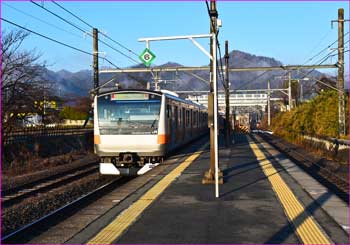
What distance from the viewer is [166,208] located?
340 inches

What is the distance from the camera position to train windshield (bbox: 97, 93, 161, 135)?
50.0 feet

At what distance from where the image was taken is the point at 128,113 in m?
15.3

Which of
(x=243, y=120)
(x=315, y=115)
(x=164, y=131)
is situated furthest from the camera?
(x=243, y=120)

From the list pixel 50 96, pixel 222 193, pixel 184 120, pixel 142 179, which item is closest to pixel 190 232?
pixel 222 193

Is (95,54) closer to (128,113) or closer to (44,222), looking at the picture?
(128,113)

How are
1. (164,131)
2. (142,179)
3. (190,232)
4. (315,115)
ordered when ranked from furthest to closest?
(315,115)
(164,131)
(142,179)
(190,232)

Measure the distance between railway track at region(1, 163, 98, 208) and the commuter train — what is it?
1622 millimetres

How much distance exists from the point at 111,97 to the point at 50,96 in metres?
11.2

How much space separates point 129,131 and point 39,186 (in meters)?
3.17

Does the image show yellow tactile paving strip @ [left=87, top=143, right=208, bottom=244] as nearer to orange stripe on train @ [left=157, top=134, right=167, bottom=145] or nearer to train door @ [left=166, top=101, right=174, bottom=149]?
orange stripe on train @ [left=157, top=134, right=167, bottom=145]

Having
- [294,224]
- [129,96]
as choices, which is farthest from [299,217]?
[129,96]

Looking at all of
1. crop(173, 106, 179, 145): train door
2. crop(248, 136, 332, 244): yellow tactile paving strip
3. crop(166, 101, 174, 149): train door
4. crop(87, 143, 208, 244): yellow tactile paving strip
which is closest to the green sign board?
crop(166, 101, 174, 149): train door

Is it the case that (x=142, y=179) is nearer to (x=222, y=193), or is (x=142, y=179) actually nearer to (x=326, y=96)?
(x=222, y=193)

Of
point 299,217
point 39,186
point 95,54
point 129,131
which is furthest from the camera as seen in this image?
point 95,54
